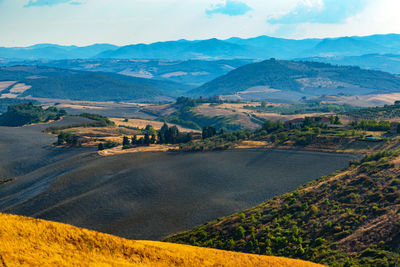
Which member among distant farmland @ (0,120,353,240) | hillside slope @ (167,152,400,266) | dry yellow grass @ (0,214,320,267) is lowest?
distant farmland @ (0,120,353,240)

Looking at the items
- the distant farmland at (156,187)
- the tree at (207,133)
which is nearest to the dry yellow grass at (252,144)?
the distant farmland at (156,187)

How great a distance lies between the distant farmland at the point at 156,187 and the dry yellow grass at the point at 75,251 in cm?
2499

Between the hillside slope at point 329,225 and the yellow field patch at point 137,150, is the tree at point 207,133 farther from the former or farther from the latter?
the hillside slope at point 329,225

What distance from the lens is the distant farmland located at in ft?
226

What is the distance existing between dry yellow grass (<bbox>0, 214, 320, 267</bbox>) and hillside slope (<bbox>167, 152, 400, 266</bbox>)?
702cm

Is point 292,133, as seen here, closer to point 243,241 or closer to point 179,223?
point 179,223

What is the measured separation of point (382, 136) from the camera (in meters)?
104

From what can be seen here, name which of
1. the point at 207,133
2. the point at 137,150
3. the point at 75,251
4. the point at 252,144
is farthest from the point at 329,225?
the point at 207,133

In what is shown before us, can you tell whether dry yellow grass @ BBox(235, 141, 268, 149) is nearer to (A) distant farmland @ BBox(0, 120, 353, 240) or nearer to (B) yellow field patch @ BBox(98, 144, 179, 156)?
(A) distant farmland @ BBox(0, 120, 353, 240)

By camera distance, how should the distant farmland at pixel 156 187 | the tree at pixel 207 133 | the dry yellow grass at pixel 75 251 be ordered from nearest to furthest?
the dry yellow grass at pixel 75 251 → the distant farmland at pixel 156 187 → the tree at pixel 207 133

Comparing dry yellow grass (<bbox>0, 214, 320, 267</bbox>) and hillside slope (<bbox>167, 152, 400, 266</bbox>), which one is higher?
dry yellow grass (<bbox>0, 214, 320, 267</bbox>)

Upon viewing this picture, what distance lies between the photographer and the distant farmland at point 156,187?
226 ft

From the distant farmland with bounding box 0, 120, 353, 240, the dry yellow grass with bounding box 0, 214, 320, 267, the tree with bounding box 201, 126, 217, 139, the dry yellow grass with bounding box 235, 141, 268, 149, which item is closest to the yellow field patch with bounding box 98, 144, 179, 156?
the distant farmland with bounding box 0, 120, 353, 240

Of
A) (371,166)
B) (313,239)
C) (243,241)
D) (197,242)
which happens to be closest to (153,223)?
(197,242)
